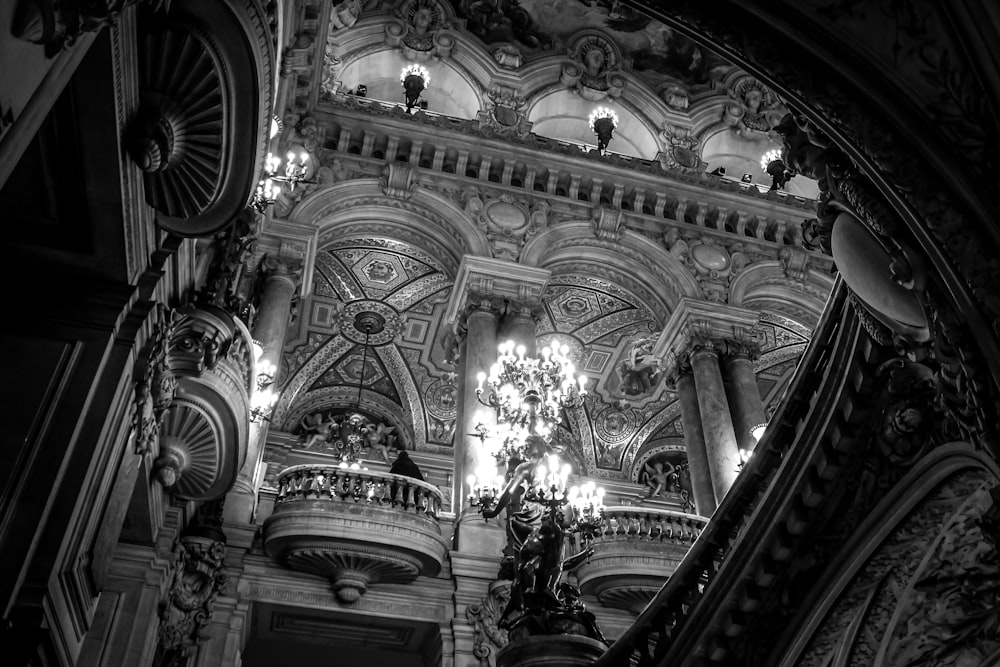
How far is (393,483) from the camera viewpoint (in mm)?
10250

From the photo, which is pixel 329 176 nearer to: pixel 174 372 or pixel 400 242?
pixel 400 242

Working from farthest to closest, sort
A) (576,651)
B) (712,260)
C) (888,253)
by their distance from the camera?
1. (712,260)
2. (576,651)
3. (888,253)

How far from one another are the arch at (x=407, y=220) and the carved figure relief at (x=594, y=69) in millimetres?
4249

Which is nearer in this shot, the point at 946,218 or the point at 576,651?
the point at 946,218

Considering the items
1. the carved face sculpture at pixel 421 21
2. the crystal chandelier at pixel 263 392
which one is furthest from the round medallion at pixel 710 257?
the crystal chandelier at pixel 263 392

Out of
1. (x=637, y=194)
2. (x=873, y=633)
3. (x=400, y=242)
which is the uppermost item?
(x=637, y=194)

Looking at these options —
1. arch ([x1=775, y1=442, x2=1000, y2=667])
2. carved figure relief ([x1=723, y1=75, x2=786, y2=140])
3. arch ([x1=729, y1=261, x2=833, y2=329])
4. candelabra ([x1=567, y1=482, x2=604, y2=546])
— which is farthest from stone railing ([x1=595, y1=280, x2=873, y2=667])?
carved figure relief ([x1=723, y1=75, x2=786, y2=140])

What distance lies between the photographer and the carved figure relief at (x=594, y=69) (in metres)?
16.2

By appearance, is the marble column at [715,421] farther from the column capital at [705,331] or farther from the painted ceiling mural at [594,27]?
the painted ceiling mural at [594,27]

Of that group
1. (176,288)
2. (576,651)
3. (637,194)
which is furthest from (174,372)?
(637,194)

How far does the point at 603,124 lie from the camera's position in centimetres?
1563

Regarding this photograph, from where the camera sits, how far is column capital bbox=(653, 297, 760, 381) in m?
13.5

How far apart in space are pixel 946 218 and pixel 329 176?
37.0ft

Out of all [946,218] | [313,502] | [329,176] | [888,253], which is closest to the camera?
[946,218]
